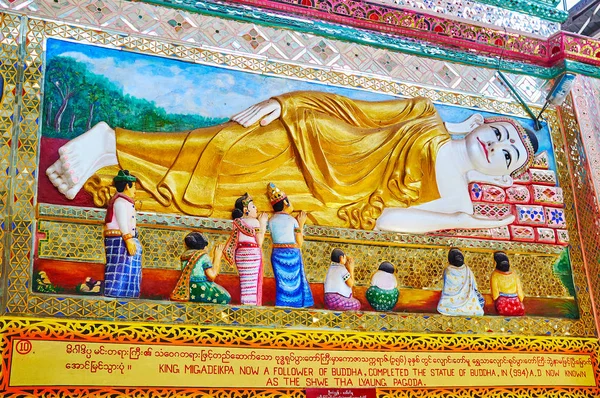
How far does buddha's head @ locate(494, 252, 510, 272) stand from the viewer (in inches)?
205

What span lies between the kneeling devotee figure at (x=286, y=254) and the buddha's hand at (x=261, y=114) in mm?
454

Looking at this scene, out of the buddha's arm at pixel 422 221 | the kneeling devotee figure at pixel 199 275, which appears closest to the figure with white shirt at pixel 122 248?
the kneeling devotee figure at pixel 199 275

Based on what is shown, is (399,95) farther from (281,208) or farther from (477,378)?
(477,378)

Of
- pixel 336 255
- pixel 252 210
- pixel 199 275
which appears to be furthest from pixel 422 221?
pixel 199 275

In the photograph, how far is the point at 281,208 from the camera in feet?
15.5

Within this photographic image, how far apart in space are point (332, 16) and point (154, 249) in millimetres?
2258

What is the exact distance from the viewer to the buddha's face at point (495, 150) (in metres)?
5.44

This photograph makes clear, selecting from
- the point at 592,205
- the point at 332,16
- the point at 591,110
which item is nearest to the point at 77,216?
the point at 332,16

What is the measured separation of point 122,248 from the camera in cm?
421

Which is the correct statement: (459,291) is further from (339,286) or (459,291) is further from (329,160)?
(329,160)

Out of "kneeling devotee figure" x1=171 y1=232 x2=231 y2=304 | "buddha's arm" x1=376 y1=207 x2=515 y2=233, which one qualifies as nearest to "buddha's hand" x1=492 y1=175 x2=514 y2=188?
"buddha's arm" x1=376 y1=207 x2=515 y2=233

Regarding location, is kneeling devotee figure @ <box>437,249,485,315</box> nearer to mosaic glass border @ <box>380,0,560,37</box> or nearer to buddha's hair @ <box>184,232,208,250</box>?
buddha's hair @ <box>184,232,208,250</box>

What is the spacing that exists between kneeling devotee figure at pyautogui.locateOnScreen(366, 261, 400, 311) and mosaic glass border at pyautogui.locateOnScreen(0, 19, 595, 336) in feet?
0.29

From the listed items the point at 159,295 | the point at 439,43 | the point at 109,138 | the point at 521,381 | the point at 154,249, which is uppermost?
the point at 439,43
